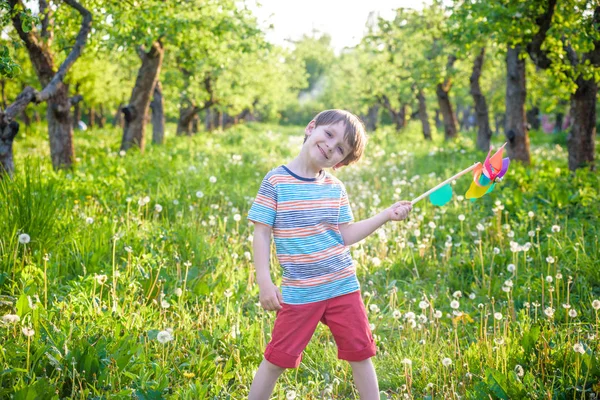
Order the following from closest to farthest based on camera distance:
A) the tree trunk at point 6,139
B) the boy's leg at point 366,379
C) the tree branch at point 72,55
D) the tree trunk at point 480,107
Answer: the boy's leg at point 366,379
the tree trunk at point 6,139
the tree branch at point 72,55
the tree trunk at point 480,107

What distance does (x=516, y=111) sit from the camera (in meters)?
10.8

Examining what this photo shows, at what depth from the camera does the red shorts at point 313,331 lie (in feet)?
8.76

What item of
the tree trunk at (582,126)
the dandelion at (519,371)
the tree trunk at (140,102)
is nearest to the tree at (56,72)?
the tree trunk at (140,102)

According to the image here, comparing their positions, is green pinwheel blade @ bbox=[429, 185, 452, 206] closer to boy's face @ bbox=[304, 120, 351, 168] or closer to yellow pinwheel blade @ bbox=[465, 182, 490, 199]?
yellow pinwheel blade @ bbox=[465, 182, 490, 199]

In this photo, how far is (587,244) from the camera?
5.21 metres

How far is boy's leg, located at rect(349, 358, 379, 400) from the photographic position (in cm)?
273

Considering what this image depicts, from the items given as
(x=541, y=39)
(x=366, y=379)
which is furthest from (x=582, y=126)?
(x=366, y=379)

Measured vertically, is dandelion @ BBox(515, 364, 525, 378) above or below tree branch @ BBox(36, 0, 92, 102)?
below

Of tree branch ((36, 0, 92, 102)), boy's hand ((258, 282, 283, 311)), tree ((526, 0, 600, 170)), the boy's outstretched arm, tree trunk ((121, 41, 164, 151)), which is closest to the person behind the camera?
boy's hand ((258, 282, 283, 311))

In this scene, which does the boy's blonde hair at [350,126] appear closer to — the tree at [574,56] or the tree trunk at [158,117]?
the tree at [574,56]

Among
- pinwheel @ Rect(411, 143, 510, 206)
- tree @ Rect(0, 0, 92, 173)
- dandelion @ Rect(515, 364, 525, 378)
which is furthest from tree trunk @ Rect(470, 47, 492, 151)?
dandelion @ Rect(515, 364, 525, 378)

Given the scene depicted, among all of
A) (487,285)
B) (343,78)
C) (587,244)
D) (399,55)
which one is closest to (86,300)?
(487,285)

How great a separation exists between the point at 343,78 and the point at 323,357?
36606mm

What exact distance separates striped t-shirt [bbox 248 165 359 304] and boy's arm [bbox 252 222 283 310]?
0.06m
